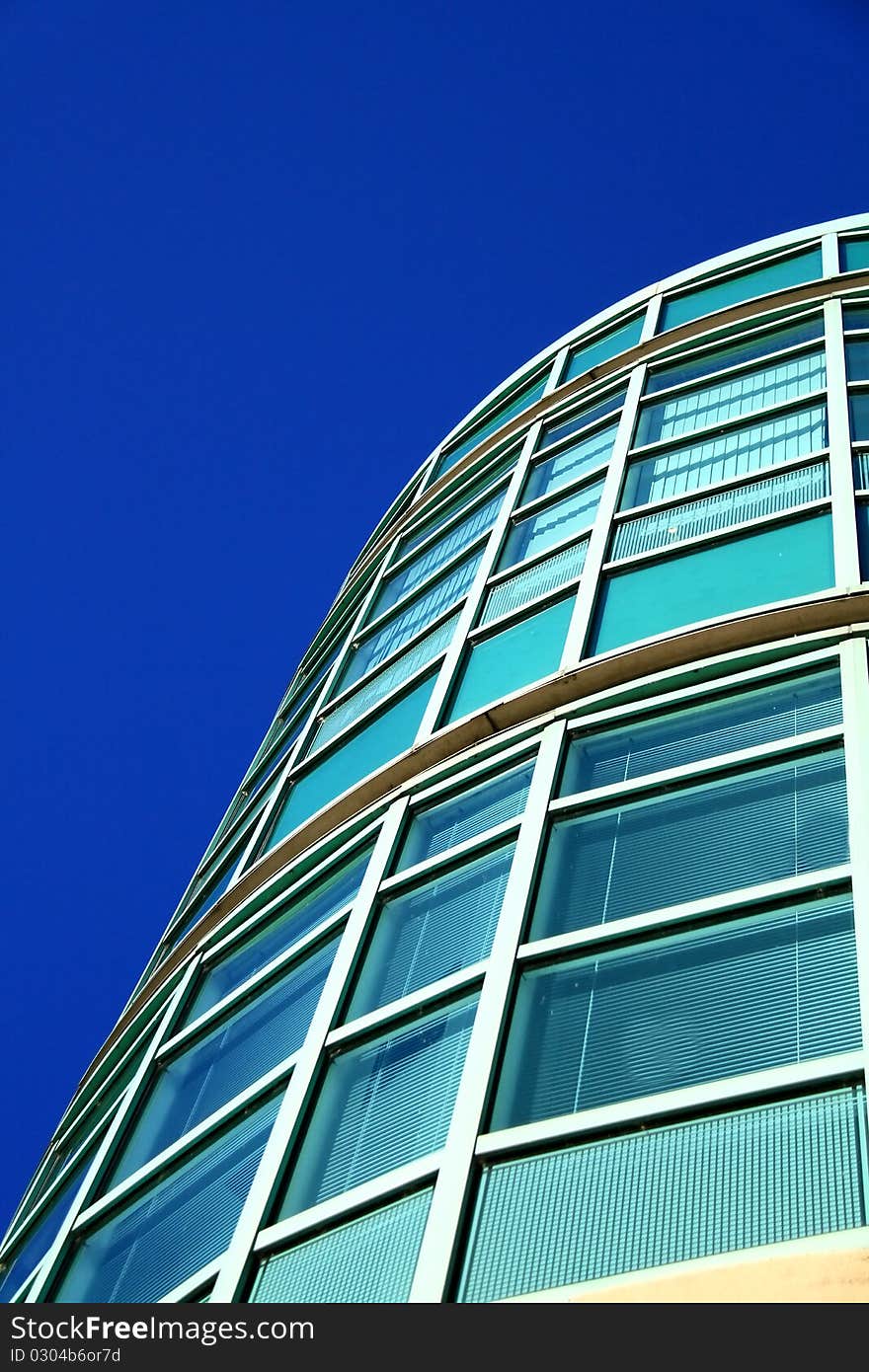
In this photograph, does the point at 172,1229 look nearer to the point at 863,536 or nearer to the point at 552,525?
the point at 863,536

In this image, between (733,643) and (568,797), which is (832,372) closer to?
(733,643)

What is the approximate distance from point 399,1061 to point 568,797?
230 cm

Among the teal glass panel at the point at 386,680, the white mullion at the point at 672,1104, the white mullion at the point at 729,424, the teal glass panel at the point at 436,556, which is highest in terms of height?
the teal glass panel at the point at 436,556

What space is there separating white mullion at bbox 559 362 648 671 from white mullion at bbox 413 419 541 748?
126cm

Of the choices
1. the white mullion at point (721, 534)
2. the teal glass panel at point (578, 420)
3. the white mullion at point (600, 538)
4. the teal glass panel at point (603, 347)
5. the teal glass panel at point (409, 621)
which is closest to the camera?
the white mullion at point (600, 538)

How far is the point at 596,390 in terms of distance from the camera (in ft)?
57.1

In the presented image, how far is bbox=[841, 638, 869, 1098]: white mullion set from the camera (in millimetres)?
7473

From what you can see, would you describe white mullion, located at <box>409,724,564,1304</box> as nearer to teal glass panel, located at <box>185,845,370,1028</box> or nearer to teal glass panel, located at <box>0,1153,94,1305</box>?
teal glass panel, located at <box>185,845,370,1028</box>

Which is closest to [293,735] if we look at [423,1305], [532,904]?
[532,904]

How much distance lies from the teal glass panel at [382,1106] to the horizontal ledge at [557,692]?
3.06 m

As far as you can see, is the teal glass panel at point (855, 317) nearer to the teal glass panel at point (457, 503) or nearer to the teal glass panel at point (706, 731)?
the teal glass panel at point (457, 503)

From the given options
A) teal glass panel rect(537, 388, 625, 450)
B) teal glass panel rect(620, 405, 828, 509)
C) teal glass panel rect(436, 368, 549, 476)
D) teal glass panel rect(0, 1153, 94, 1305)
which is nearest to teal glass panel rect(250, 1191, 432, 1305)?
teal glass panel rect(0, 1153, 94, 1305)

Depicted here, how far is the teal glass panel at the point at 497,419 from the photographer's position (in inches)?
790

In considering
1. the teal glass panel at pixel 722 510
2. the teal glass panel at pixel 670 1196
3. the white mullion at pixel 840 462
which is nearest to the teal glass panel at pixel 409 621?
the teal glass panel at pixel 722 510
